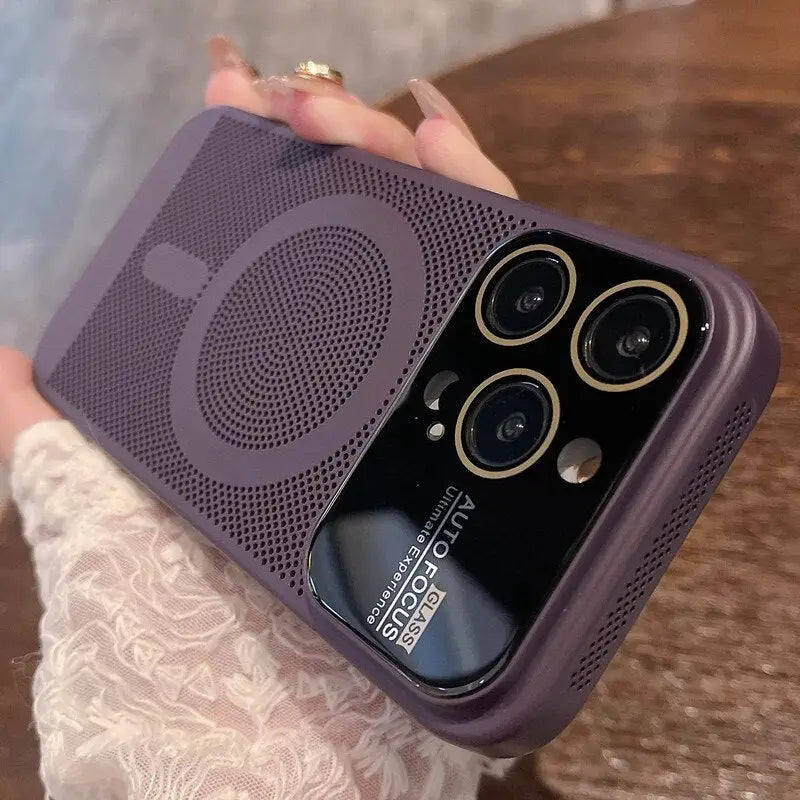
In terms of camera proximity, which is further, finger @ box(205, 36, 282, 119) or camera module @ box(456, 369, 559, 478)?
finger @ box(205, 36, 282, 119)

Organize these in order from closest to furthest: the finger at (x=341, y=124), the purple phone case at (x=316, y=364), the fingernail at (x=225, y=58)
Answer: the purple phone case at (x=316, y=364)
the finger at (x=341, y=124)
the fingernail at (x=225, y=58)

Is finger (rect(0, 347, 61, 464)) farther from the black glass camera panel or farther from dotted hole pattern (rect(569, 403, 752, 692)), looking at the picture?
dotted hole pattern (rect(569, 403, 752, 692))

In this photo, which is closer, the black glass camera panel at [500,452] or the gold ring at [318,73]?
the black glass camera panel at [500,452]

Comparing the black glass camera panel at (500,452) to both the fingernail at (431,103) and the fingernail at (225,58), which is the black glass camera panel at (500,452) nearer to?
the fingernail at (431,103)

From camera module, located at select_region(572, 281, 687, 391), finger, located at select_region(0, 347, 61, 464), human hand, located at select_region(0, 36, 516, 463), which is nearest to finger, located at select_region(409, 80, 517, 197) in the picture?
human hand, located at select_region(0, 36, 516, 463)

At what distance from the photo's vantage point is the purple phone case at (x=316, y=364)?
28 centimetres

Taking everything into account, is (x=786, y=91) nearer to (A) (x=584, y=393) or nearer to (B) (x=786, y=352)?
(B) (x=786, y=352)

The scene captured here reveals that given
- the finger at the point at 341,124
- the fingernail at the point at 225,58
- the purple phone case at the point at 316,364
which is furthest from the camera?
the fingernail at the point at 225,58

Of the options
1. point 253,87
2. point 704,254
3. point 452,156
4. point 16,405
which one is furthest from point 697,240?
point 16,405

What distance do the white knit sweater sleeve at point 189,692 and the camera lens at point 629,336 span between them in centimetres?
18

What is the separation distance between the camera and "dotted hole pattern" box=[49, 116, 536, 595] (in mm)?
348

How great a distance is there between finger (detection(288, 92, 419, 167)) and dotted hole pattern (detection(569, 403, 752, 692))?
23 centimetres

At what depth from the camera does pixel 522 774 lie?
1.25ft

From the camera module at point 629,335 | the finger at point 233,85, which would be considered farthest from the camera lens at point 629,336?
the finger at point 233,85
